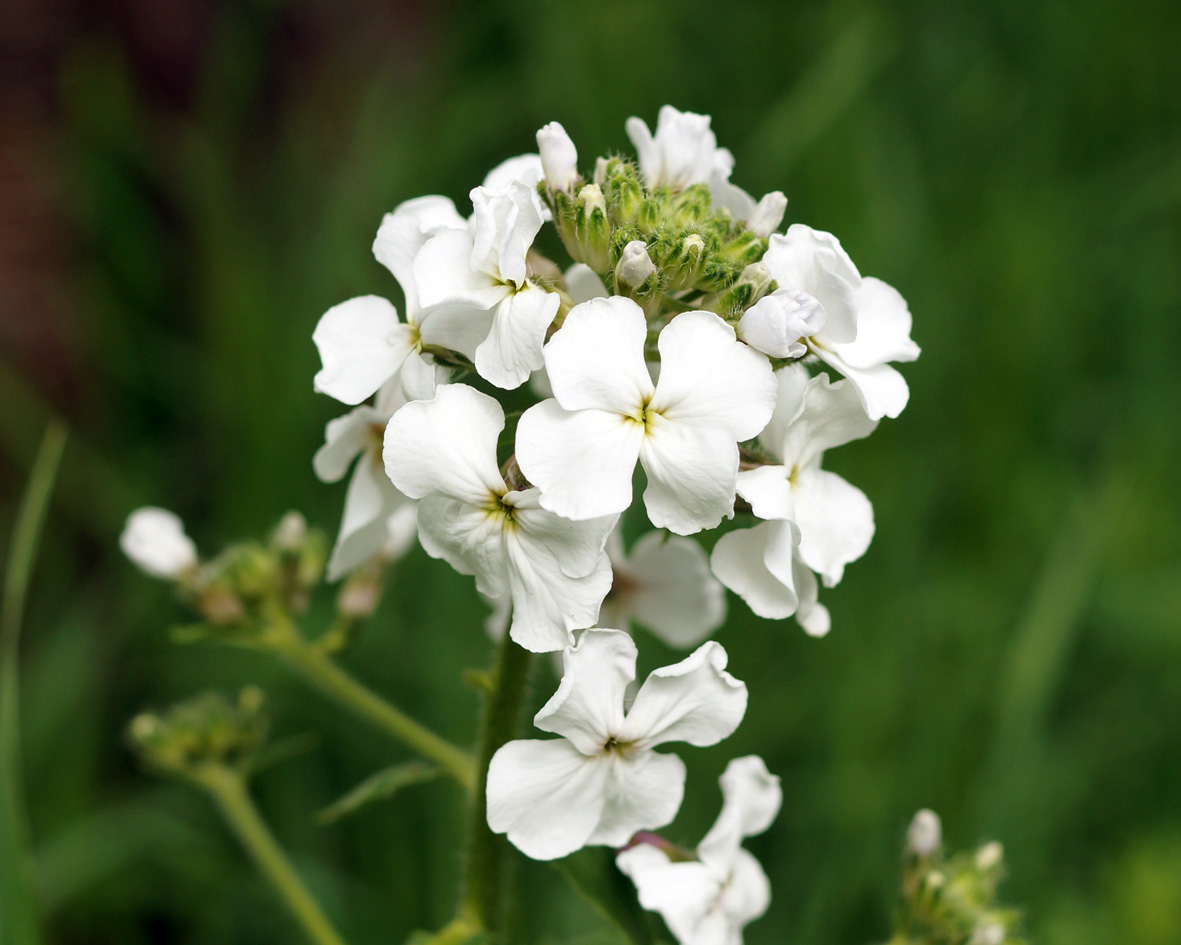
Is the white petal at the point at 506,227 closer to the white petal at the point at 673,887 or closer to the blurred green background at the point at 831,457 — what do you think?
the white petal at the point at 673,887

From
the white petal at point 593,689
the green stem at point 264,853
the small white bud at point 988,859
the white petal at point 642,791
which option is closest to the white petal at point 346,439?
the white petal at point 593,689

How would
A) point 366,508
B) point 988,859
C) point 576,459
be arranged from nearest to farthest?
point 576,459 → point 366,508 → point 988,859

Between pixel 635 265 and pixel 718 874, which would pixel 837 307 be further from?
pixel 718 874

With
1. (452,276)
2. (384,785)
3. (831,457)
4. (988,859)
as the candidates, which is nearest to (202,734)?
(384,785)

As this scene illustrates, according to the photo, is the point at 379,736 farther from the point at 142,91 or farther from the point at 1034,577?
the point at 142,91

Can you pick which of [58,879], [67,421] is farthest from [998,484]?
[67,421]

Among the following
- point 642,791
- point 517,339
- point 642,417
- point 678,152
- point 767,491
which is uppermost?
point 678,152
